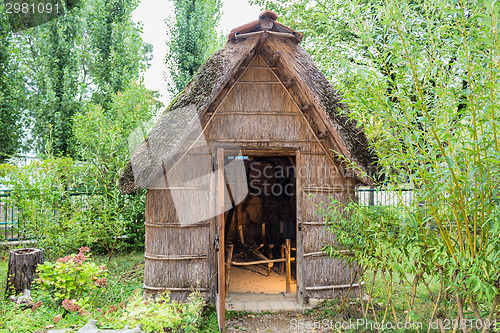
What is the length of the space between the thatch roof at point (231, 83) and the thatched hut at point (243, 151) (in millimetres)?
21

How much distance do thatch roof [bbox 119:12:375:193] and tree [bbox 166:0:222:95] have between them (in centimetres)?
664

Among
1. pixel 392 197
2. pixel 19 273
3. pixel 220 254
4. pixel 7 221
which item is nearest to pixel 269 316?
pixel 220 254

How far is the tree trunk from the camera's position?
5188 millimetres

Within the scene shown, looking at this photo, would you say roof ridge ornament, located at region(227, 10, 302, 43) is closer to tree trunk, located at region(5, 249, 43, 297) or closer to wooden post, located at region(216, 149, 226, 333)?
wooden post, located at region(216, 149, 226, 333)

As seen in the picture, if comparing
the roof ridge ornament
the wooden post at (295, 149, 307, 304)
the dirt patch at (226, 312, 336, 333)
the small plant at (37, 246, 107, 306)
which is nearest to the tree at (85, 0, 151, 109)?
the roof ridge ornament

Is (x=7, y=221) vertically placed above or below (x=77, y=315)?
above

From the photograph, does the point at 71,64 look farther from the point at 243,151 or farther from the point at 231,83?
the point at 243,151

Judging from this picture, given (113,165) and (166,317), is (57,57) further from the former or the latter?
(166,317)

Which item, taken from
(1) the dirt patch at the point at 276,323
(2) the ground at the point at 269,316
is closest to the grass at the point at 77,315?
(2) the ground at the point at 269,316

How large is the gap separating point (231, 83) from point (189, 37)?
25.1 feet

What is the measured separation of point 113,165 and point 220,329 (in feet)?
18.6

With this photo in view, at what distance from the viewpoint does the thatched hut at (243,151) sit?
16.6 ft

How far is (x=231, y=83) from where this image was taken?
532 cm

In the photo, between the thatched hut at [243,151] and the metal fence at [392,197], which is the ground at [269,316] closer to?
the thatched hut at [243,151]
